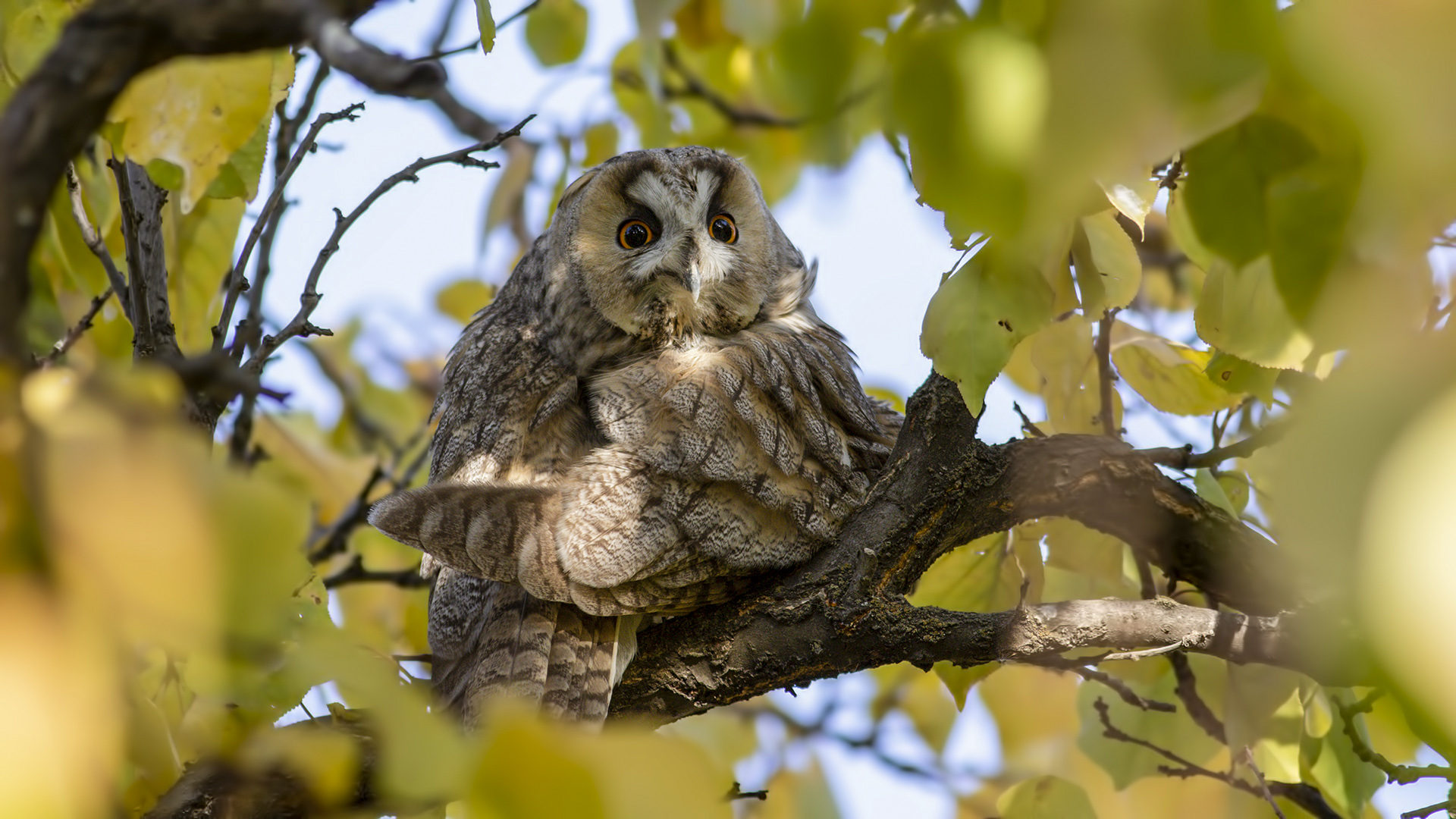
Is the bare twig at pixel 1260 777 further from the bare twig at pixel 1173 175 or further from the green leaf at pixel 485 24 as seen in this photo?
the green leaf at pixel 485 24

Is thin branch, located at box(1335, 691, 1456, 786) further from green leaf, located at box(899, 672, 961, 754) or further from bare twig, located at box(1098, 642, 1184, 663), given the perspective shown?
green leaf, located at box(899, 672, 961, 754)

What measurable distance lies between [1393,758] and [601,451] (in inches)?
71.8

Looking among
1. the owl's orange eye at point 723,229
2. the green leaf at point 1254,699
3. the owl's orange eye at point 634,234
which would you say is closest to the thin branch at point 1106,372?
the green leaf at point 1254,699

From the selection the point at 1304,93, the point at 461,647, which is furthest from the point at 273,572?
the point at 461,647

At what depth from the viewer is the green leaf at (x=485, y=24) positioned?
1.20 m

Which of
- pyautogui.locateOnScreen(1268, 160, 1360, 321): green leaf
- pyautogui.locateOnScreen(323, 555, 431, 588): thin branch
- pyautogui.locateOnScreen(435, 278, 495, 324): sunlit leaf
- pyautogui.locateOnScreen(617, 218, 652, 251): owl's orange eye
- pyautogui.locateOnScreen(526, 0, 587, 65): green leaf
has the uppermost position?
pyautogui.locateOnScreen(526, 0, 587, 65): green leaf

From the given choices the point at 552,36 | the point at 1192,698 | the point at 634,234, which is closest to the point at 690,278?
the point at 634,234

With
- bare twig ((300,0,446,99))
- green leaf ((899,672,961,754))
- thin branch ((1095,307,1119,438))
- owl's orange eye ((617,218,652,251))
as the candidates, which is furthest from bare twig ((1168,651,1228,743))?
bare twig ((300,0,446,99))

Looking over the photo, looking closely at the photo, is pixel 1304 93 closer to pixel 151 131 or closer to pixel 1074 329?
pixel 151 131

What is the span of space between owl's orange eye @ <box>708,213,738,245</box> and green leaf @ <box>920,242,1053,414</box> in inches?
56.2

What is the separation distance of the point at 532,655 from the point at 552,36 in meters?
1.86

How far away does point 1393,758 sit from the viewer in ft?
7.82

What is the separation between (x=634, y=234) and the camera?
277cm

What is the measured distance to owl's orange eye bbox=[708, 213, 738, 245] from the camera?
9.26 feet
